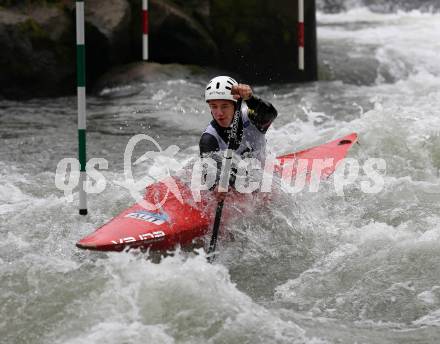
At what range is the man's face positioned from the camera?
521cm

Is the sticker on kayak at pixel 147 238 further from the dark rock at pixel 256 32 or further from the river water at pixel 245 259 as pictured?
the dark rock at pixel 256 32

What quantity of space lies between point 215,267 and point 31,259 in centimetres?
121

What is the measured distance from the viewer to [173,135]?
8531mm

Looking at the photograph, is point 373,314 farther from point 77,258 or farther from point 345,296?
point 77,258

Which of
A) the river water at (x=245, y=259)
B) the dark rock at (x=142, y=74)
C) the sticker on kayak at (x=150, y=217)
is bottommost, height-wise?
the river water at (x=245, y=259)

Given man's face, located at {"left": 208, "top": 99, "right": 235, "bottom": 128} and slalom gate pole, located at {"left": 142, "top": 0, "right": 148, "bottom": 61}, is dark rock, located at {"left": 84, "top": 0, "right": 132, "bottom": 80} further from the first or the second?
man's face, located at {"left": 208, "top": 99, "right": 235, "bottom": 128}

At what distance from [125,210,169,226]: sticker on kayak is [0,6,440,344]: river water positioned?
13.6 inches

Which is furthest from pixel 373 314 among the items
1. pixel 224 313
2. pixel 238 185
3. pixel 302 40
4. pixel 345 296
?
pixel 302 40

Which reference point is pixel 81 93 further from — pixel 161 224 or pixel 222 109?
pixel 161 224

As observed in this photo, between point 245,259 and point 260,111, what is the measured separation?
3.31 ft

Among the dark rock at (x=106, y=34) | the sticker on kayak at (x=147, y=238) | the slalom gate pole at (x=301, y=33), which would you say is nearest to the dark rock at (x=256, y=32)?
the slalom gate pole at (x=301, y=33)

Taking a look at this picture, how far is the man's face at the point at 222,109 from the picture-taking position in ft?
17.1

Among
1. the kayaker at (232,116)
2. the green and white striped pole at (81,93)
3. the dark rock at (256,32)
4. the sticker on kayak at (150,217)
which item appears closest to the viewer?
the sticker on kayak at (150,217)

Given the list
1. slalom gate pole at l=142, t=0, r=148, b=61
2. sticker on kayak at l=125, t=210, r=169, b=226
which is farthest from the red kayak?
slalom gate pole at l=142, t=0, r=148, b=61
